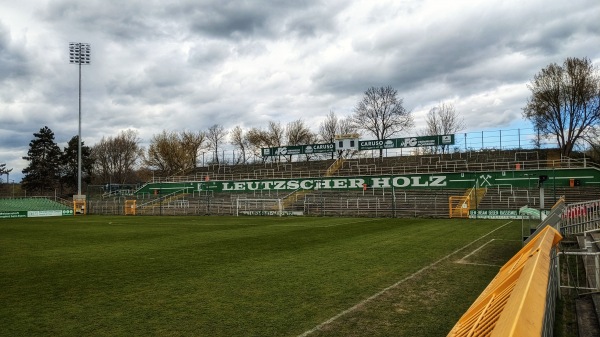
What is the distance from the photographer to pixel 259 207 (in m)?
40.5

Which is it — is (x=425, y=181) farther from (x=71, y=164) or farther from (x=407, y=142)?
(x=71, y=164)

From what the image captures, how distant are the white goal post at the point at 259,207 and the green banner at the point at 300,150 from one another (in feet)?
54.4

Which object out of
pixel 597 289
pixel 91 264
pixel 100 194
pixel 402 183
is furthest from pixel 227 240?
pixel 100 194

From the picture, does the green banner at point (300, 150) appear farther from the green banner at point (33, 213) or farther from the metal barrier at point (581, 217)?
the metal barrier at point (581, 217)

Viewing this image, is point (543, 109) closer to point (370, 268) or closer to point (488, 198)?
point (488, 198)

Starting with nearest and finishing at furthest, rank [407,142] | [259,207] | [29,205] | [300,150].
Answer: [259,207], [29,205], [407,142], [300,150]

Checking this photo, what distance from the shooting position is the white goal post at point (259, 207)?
37.8 meters

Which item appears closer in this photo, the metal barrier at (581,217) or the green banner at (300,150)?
the metal barrier at (581,217)

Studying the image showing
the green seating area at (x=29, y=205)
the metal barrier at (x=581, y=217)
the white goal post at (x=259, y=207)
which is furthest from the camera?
the green seating area at (x=29, y=205)

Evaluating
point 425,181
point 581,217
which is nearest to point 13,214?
point 425,181

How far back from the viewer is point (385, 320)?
589 centimetres

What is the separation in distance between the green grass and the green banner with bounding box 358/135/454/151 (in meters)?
37.0

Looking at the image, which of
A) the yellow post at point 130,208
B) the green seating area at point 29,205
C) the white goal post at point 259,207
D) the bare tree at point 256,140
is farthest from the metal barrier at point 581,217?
the bare tree at point 256,140

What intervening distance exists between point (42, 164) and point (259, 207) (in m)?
48.1
